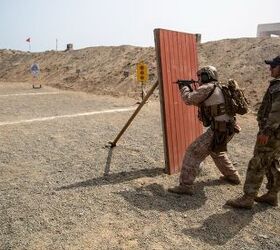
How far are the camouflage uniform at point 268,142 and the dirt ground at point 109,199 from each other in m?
0.51

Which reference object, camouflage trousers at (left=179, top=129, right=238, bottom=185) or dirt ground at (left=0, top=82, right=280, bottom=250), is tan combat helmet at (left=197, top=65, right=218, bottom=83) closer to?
camouflage trousers at (left=179, top=129, right=238, bottom=185)

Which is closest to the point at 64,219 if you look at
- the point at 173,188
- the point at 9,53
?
the point at 173,188

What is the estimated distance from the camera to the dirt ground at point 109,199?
14.8 feet

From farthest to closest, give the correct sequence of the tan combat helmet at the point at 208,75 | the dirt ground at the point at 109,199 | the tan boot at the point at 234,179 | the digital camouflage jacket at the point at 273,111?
the tan boot at the point at 234,179 < the tan combat helmet at the point at 208,75 < the digital camouflage jacket at the point at 273,111 < the dirt ground at the point at 109,199

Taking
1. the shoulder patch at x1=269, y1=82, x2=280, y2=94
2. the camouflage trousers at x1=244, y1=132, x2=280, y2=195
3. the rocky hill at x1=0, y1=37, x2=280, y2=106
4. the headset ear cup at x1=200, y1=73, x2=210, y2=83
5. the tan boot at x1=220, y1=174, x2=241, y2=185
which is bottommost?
the tan boot at x1=220, y1=174, x2=241, y2=185

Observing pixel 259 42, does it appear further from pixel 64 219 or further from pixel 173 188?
pixel 64 219

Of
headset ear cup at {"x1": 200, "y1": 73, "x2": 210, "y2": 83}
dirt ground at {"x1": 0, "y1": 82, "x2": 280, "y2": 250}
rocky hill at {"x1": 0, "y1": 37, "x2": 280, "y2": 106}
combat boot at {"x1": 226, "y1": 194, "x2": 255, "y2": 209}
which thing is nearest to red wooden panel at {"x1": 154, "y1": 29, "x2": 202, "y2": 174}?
dirt ground at {"x1": 0, "y1": 82, "x2": 280, "y2": 250}

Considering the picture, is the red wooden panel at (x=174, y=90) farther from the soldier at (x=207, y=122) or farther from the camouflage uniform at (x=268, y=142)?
the camouflage uniform at (x=268, y=142)

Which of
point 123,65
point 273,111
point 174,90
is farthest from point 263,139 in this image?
point 123,65

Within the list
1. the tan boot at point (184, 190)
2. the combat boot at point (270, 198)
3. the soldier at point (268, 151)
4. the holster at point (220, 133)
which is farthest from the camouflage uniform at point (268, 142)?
the tan boot at point (184, 190)

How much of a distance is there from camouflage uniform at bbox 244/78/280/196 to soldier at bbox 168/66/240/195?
66 cm

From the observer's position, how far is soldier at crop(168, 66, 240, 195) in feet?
18.4

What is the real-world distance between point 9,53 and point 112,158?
33.4 metres

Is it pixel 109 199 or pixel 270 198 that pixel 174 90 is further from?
pixel 270 198
